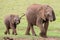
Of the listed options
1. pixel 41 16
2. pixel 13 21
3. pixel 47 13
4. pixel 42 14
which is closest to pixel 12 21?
pixel 13 21

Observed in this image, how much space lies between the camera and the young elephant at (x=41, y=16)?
2019 cm

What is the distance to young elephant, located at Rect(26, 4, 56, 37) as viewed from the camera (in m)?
20.2

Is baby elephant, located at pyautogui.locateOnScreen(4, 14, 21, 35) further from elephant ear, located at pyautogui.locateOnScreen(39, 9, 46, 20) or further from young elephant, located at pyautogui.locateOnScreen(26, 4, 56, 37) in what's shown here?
elephant ear, located at pyautogui.locateOnScreen(39, 9, 46, 20)

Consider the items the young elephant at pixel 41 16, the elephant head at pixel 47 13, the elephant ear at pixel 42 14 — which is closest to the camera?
the elephant head at pixel 47 13

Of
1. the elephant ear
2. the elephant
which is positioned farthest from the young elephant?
the elephant

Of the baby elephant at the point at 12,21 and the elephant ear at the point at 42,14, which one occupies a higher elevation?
the elephant ear at the point at 42,14

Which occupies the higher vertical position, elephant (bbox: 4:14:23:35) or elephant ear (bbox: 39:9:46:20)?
elephant ear (bbox: 39:9:46:20)

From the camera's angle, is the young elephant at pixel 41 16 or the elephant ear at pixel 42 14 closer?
the young elephant at pixel 41 16

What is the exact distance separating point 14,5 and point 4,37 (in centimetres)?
1567

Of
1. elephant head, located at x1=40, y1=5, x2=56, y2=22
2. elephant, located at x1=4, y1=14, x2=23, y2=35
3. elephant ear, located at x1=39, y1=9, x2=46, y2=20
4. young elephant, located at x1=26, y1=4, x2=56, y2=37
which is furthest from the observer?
elephant, located at x1=4, y1=14, x2=23, y2=35

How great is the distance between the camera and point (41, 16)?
20.7 meters

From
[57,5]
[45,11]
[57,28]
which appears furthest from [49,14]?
[57,5]

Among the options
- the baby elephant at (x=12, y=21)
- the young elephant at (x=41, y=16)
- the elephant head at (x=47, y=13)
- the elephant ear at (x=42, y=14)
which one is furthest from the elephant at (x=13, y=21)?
the elephant head at (x=47, y=13)

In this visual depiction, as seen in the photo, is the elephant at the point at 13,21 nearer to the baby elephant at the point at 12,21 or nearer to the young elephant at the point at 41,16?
the baby elephant at the point at 12,21
